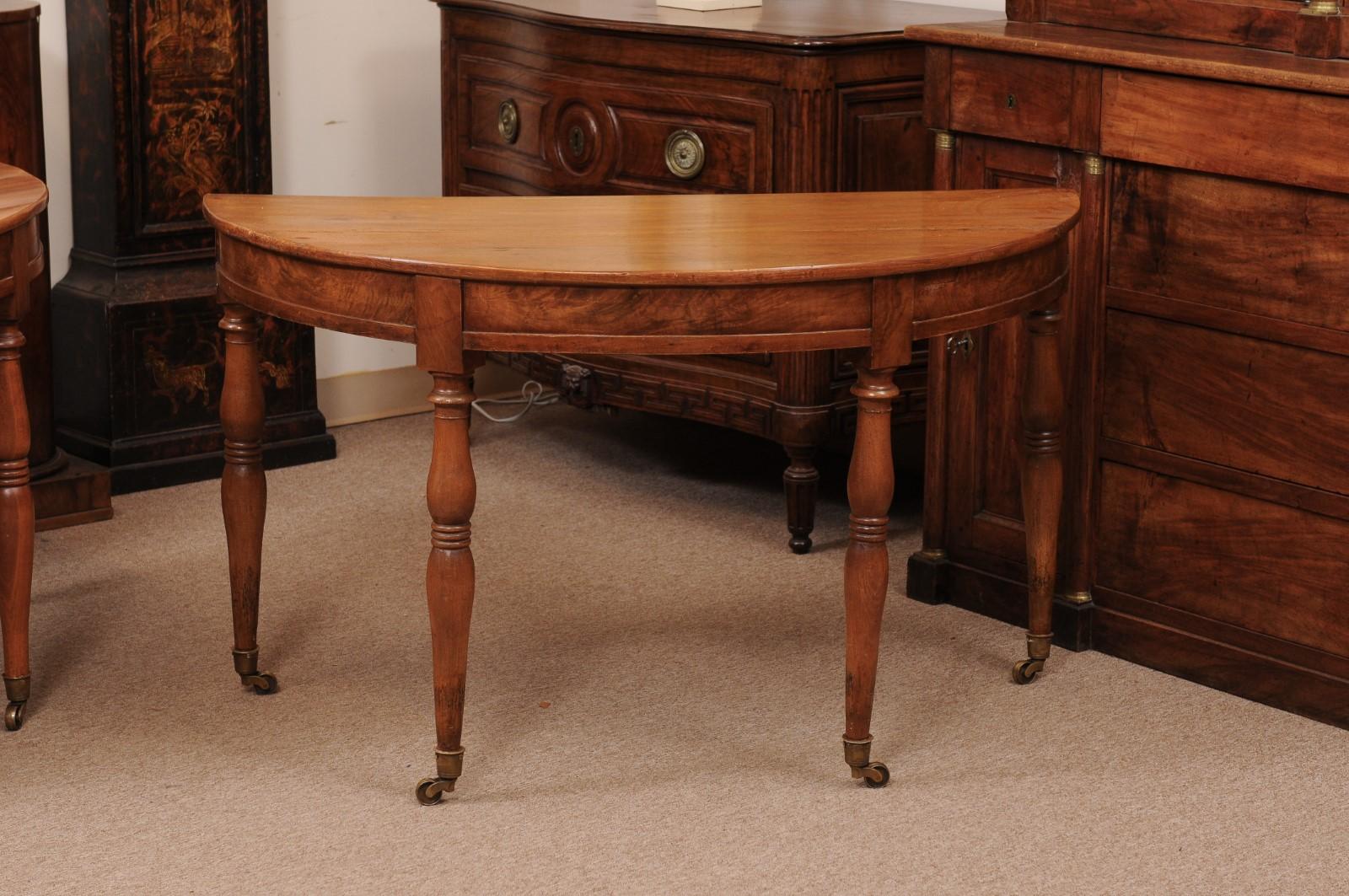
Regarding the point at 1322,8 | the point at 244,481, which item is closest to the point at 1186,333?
the point at 1322,8

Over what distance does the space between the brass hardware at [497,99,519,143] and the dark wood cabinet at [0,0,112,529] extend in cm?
109

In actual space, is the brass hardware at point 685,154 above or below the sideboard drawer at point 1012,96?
below

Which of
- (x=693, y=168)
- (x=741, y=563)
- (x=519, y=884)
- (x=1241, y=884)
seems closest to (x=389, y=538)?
(x=741, y=563)

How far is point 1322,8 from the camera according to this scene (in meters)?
3.27

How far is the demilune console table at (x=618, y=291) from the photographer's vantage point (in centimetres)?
277

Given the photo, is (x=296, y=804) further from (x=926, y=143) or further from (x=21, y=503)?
(x=926, y=143)

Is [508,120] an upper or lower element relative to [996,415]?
upper

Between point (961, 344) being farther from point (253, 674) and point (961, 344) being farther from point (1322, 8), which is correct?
point (253, 674)

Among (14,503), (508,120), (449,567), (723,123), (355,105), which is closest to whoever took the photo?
(449,567)

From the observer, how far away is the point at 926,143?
13.8 feet

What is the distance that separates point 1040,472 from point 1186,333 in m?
0.37

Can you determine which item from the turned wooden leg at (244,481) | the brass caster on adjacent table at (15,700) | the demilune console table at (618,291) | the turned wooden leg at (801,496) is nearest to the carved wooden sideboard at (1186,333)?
the demilune console table at (618,291)

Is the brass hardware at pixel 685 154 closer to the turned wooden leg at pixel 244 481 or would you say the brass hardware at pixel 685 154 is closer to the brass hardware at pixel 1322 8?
the turned wooden leg at pixel 244 481

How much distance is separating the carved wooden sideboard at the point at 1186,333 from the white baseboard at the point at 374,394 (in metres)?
2.11
